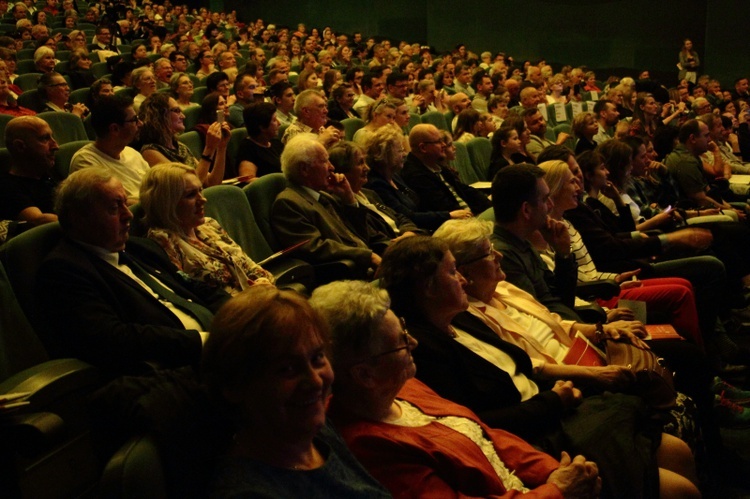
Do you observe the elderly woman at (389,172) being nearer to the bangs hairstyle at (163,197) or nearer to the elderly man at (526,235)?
the elderly man at (526,235)

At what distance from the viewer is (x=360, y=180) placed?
3607mm

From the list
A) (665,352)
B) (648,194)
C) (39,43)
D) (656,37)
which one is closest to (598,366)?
(665,352)

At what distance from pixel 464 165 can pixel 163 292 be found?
332cm

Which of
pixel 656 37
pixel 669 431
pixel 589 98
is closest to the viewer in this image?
pixel 669 431

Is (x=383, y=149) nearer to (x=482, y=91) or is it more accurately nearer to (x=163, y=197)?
(x=163, y=197)

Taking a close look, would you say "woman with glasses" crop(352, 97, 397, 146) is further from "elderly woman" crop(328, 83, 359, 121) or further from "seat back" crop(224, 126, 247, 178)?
"elderly woman" crop(328, 83, 359, 121)

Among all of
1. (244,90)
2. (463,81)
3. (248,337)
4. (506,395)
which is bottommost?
(463,81)

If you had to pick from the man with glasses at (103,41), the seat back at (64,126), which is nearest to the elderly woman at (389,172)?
the seat back at (64,126)

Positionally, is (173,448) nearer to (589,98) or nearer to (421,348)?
(421,348)

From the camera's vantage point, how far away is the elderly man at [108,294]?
1866mm

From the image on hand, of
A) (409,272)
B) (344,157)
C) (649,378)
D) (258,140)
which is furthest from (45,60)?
(649,378)

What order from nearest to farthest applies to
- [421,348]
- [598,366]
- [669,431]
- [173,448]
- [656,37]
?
[173,448] → [421,348] → [669,431] → [598,366] → [656,37]

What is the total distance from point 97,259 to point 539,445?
1.23 metres

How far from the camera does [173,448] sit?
49.9 inches
